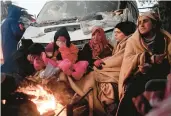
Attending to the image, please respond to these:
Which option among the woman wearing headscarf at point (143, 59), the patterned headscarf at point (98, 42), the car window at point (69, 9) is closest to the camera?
the woman wearing headscarf at point (143, 59)

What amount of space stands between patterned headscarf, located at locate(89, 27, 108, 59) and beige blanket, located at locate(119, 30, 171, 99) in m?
0.30

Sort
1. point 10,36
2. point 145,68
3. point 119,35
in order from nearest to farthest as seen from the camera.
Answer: point 145,68 → point 119,35 → point 10,36

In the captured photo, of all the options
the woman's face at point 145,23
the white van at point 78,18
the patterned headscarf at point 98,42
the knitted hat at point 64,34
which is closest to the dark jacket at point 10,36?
the white van at point 78,18

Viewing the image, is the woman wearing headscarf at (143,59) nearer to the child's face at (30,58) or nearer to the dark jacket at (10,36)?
the child's face at (30,58)

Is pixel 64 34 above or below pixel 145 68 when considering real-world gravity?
above

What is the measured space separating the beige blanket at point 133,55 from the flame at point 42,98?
33.2 inches

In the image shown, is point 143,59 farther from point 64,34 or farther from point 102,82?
point 64,34

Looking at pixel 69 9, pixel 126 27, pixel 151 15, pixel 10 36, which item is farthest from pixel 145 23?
pixel 10 36

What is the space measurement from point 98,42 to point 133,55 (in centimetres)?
46

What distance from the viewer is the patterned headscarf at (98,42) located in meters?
5.04

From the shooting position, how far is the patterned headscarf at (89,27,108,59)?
5.04 meters

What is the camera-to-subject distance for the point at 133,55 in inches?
197

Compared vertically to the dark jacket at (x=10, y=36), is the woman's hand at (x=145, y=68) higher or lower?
lower

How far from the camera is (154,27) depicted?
16.3 feet
